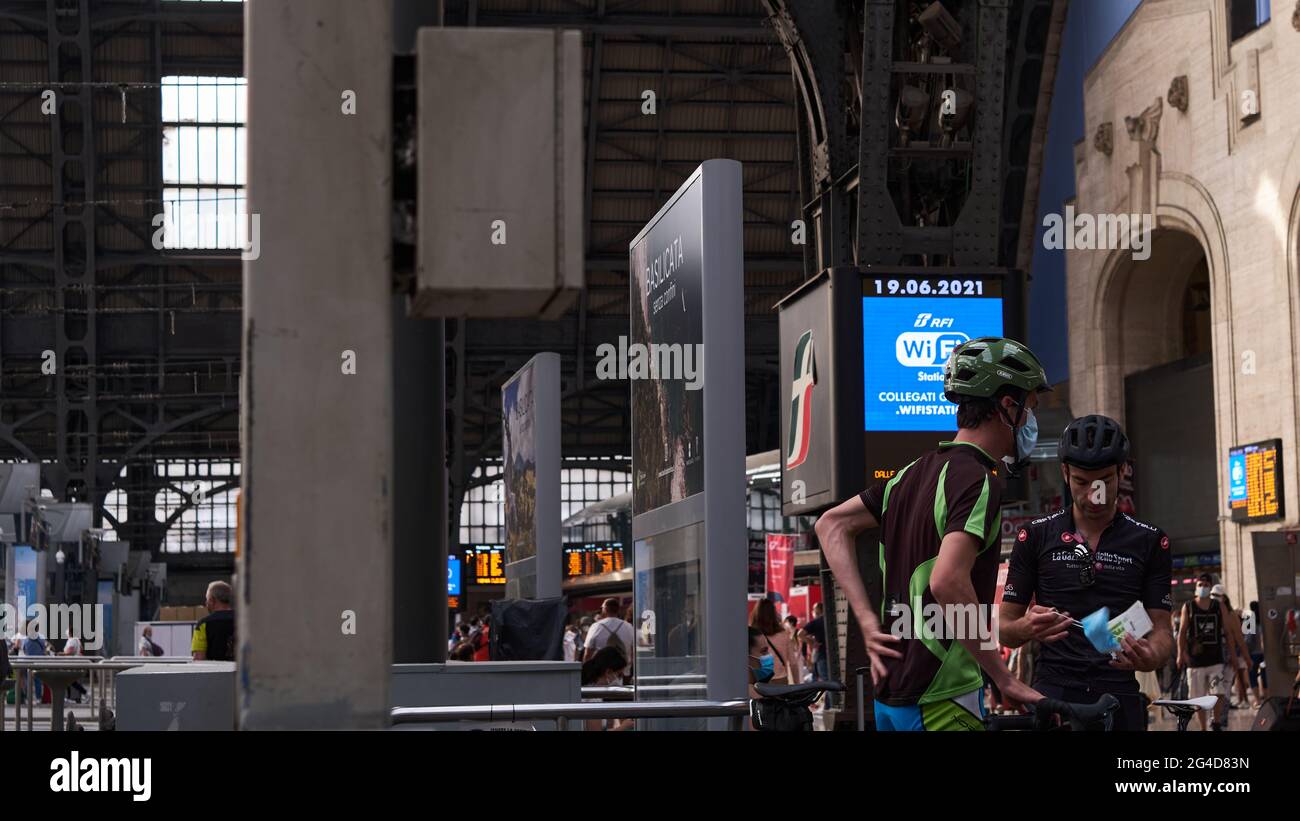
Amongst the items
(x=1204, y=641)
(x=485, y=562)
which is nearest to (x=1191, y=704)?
(x=1204, y=641)

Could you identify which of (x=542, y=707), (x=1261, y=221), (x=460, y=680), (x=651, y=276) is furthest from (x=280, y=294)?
(x=1261, y=221)

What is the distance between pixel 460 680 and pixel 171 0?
36.1 metres

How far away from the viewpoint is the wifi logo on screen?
11570 millimetres

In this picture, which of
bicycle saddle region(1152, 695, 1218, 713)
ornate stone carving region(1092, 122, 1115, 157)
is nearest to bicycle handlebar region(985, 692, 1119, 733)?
bicycle saddle region(1152, 695, 1218, 713)

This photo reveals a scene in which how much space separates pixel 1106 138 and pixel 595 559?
27.8 m

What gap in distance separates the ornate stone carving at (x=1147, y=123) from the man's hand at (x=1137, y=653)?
997 inches

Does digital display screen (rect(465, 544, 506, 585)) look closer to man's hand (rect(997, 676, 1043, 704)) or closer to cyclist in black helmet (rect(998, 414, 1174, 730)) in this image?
cyclist in black helmet (rect(998, 414, 1174, 730))

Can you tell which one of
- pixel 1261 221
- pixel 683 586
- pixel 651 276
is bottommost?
pixel 683 586

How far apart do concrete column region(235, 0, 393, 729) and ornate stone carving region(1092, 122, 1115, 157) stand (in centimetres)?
2951

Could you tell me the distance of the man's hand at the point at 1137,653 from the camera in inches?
178

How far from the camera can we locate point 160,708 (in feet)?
16.2

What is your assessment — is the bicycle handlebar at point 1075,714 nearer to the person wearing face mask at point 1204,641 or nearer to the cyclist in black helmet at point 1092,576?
the cyclist in black helmet at point 1092,576
